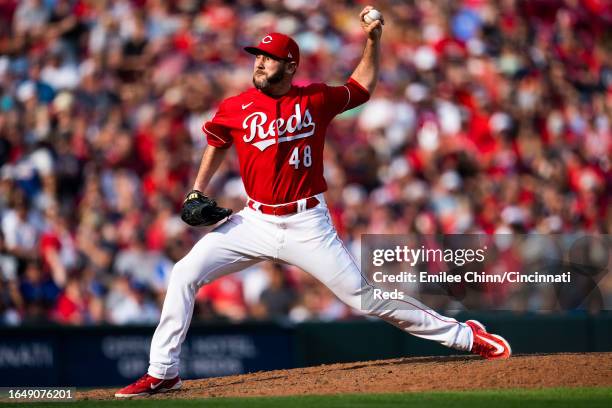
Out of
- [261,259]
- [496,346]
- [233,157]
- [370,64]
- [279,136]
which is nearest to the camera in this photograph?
[279,136]

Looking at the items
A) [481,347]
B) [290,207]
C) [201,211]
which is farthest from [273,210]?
[481,347]

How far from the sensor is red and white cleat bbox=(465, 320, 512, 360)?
21.3ft

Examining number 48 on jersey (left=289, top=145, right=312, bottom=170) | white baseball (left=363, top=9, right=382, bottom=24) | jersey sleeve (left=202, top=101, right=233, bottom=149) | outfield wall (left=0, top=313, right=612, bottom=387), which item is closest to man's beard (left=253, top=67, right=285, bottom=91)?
jersey sleeve (left=202, top=101, right=233, bottom=149)

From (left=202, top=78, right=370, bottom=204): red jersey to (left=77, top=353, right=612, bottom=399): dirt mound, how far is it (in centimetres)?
112

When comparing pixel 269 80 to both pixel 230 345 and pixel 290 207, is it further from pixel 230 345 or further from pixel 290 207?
pixel 230 345

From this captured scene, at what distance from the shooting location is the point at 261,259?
6.25m

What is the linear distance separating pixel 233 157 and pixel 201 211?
513cm

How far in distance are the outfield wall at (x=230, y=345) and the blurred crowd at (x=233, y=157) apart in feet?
1.56

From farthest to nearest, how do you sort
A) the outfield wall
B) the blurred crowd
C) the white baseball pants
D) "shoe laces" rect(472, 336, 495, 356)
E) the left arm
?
the blurred crowd < the outfield wall < "shoe laces" rect(472, 336, 495, 356) < the left arm < the white baseball pants

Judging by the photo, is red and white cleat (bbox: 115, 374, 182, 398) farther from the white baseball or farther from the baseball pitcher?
the white baseball

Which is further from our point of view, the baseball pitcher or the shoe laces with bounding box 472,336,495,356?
the shoe laces with bounding box 472,336,495,356

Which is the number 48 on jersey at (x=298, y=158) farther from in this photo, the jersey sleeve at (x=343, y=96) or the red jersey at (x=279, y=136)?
the jersey sleeve at (x=343, y=96)

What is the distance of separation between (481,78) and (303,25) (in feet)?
7.02

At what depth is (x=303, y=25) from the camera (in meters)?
12.8
